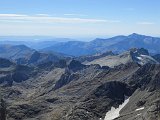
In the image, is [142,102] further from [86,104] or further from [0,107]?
[0,107]

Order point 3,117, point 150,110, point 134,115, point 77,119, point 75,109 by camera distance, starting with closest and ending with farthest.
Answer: point 3,117 < point 150,110 < point 134,115 < point 77,119 < point 75,109

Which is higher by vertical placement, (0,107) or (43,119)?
(0,107)

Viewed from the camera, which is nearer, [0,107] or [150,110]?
[0,107]

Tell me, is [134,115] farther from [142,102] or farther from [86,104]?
[86,104]

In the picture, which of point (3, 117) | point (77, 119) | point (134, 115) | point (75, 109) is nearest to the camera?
point (3, 117)

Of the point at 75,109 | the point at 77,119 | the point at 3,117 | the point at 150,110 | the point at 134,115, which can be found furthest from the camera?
the point at 75,109

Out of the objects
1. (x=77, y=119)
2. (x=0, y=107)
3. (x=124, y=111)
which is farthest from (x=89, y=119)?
(x=0, y=107)

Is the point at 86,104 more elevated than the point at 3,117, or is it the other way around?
the point at 3,117

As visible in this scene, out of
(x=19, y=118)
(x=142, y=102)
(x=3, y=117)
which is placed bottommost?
(x=19, y=118)

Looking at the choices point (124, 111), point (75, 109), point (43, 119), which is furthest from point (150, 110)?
point (43, 119)
